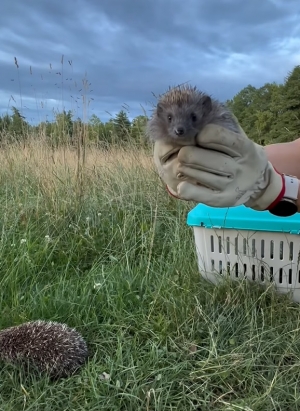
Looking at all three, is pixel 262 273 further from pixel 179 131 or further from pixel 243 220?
pixel 179 131

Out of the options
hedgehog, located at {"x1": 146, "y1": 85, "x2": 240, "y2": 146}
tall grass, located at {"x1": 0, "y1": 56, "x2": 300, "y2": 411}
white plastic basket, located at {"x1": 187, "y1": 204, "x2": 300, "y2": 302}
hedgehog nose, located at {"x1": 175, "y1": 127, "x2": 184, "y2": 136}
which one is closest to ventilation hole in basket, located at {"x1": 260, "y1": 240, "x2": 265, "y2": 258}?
white plastic basket, located at {"x1": 187, "y1": 204, "x2": 300, "y2": 302}

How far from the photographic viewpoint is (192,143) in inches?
66.1

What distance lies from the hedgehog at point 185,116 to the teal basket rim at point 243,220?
22.5 inches

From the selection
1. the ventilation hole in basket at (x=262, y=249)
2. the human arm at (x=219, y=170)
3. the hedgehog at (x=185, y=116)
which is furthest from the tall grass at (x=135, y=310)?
the hedgehog at (x=185, y=116)

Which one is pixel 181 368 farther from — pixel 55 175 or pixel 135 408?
pixel 55 175

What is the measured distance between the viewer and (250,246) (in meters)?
2.16

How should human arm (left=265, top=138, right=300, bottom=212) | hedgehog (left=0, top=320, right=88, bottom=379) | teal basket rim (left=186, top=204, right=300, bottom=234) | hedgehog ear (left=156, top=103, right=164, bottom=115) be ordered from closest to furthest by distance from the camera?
hedgehog (left=0, top=320, right=88, bottom=379) → hedgehog ear (left=156, top=103, right=164, bottom=115) → teal basket rim (left=186, top=204, right=300, bottom=234) → human arm (left=265, top=138, right=300, bottom=212)

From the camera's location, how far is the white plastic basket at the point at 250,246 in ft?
6.88

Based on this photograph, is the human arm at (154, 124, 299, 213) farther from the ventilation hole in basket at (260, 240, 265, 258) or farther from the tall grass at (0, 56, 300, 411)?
the tall grass at (0, 56, 300, 411)

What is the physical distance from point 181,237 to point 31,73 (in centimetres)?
226

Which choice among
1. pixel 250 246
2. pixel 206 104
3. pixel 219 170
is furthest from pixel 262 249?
pixel 206 104

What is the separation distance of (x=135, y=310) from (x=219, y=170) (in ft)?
2.82

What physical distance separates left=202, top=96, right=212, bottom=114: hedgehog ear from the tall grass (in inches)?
34.9

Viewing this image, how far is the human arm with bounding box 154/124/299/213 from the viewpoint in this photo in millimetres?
1632
